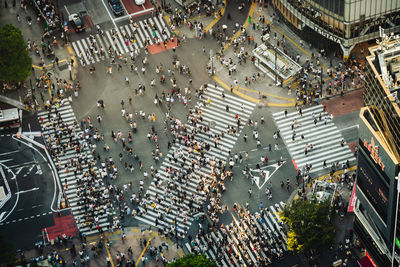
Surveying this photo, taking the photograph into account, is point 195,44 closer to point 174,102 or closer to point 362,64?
point 174,102

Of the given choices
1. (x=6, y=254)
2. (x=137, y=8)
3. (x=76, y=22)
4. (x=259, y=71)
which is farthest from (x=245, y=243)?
(x=76, y=22)

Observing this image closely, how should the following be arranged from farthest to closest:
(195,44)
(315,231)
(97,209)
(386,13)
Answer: (195,44)
(386,13)
(97,209)
(315,231)

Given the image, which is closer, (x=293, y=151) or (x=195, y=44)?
(x=293, y=151)

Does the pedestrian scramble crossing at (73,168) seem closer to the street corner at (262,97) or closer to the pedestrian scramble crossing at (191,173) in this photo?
the pedestrian scramble crossing at (191,173)

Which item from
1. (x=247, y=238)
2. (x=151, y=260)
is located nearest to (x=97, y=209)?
(x=151, y=260)

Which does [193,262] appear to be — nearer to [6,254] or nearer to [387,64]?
[6,254]

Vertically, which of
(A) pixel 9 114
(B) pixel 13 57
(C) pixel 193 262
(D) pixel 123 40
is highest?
(D) pixel 123 40
